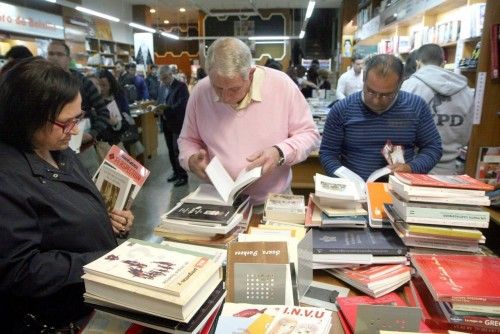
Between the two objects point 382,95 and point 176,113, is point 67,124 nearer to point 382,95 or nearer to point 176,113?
point 382,95

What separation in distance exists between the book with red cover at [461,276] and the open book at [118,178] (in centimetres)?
98

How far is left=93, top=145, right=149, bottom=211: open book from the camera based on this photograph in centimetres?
141

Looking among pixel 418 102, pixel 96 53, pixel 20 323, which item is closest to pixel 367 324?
pixel 20 323

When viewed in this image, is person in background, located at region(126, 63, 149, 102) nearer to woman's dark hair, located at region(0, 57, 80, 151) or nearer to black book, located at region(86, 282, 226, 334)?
woman's dark hair, located at region(0, 57, 80, 151)

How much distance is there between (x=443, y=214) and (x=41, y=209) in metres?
1.24

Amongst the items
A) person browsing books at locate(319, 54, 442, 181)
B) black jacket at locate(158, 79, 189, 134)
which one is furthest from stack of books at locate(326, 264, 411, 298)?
black jacket at locate(158, 79, 189, 134)

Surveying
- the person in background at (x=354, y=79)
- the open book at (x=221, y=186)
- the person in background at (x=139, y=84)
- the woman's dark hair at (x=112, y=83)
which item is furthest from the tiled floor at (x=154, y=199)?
the person in background at (x=139, y=84)

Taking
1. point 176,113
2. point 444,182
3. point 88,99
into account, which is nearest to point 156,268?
point 444,182

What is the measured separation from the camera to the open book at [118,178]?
1.41 metres

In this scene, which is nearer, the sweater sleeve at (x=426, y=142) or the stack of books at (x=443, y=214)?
the stack of books at (x=443, y=214)

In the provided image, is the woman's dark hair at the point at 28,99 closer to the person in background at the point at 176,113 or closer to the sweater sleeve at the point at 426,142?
the sweater sleeve at the point at 426,142

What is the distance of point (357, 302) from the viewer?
1.17 metres

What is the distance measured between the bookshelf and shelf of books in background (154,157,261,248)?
1149 centimetres

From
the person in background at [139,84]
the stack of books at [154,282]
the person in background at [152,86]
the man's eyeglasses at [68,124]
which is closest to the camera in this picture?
the stack of books at [154,282]
